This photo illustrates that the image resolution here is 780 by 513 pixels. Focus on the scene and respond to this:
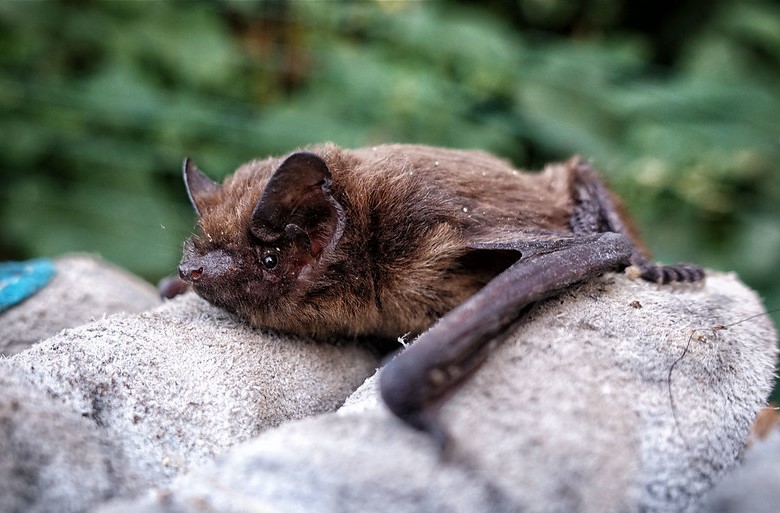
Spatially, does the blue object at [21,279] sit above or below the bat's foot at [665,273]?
below

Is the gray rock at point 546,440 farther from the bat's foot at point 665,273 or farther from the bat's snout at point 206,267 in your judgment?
the bat's snout at point 206,267

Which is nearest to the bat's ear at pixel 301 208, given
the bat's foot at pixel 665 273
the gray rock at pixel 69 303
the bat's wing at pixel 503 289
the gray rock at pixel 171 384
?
the gray rock at pixel 171 384

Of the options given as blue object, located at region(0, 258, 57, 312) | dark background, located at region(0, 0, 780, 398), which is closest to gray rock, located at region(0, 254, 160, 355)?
blue object, located at region(0, 258, 57, 312)

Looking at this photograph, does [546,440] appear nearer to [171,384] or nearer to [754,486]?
[754,486]

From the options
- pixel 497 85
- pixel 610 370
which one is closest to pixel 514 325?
pixel 610 370

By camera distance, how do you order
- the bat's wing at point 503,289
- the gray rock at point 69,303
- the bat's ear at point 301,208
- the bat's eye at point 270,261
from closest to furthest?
1. the bat's wing at point 503,289
2. the bat's ear at point 301,208
3. the bat's eye at point 270,261
4. the gray rock at point 69,303

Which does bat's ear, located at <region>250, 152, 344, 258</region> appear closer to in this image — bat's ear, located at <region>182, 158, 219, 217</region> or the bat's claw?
bat's ear, located at <region>182, 158, 219, 217</region>

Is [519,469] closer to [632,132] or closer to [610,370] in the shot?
[610,370]

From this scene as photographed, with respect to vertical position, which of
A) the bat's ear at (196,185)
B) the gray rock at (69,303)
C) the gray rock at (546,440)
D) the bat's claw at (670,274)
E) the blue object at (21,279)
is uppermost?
the bat's ear at (196,185)
